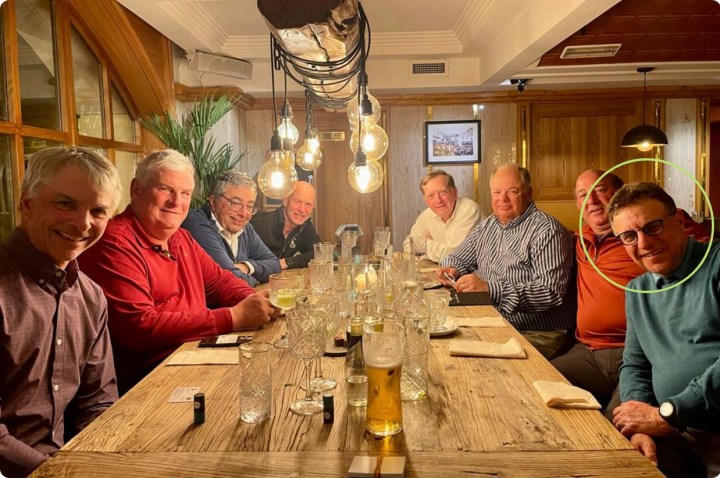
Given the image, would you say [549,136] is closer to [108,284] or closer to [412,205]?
[412,205]

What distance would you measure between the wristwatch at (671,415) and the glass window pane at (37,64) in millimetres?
3462

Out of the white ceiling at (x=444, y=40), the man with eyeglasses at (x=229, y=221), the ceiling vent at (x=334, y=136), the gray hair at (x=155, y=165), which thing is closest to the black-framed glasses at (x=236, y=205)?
the man with eyeglasses at (x=229, y=221)

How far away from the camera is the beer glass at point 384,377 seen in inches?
45.6

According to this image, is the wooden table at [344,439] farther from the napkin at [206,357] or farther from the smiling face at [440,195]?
the smiling face at [440,195]

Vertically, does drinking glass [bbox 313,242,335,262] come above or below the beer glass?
above

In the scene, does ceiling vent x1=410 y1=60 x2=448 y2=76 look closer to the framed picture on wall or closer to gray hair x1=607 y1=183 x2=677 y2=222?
the framed picture on wall

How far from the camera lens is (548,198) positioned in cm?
668

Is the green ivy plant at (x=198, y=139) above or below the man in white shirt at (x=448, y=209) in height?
above

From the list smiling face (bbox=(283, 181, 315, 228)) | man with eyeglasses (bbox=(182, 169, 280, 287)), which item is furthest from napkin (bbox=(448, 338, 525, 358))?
smiling face (bbox=(283, 181, 315, 228))

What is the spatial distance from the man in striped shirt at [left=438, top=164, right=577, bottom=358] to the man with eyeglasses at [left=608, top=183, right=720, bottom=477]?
2.57 feet

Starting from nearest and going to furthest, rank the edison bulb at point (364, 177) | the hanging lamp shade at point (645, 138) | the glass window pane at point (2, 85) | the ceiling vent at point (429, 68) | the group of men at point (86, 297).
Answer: the group of men at point (86, 297), the edison bulb at point (364, 177), the glass window pane at point (2, 85), the hanging lamp shade at point (645, 138), the ceiling vent at point (429, 68)

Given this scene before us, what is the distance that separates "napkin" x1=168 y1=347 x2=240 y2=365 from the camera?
171 centimetres

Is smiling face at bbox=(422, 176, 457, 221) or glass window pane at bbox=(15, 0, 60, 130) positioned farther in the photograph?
smiling face at bbox=(422, 176, 457, 221)

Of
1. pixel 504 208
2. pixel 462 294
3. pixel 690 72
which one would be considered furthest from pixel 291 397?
pixel 690 72
